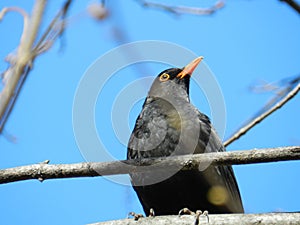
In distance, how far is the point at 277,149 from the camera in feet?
11.2

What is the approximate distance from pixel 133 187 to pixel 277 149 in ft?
7.84

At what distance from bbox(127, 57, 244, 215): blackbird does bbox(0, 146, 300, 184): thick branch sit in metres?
1.03

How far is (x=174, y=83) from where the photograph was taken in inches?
261

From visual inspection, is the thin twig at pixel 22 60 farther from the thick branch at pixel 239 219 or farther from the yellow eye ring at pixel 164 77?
the yellow eye ring at pixel 164 77

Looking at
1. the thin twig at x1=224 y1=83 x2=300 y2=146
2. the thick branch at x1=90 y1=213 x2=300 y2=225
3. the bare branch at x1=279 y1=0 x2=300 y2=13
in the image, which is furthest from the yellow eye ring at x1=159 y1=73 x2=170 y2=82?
the bare branch at x1=279 y1=0 x2=300 y2=13

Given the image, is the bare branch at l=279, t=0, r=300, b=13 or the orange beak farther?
the orange beak

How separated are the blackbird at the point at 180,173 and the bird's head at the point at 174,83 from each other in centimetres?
74

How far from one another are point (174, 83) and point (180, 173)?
2.01 metres

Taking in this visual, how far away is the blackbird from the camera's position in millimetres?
5066

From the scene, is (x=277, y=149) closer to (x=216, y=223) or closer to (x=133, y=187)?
(x=216, y=223)

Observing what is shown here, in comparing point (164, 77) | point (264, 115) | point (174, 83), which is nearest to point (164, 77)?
point (164, 77)

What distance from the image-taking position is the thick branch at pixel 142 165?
3.43 meters

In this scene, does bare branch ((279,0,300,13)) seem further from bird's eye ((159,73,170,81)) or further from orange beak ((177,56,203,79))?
bird's eye ((159,73,170,81))

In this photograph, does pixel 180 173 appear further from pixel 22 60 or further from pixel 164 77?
pixel 22 60
